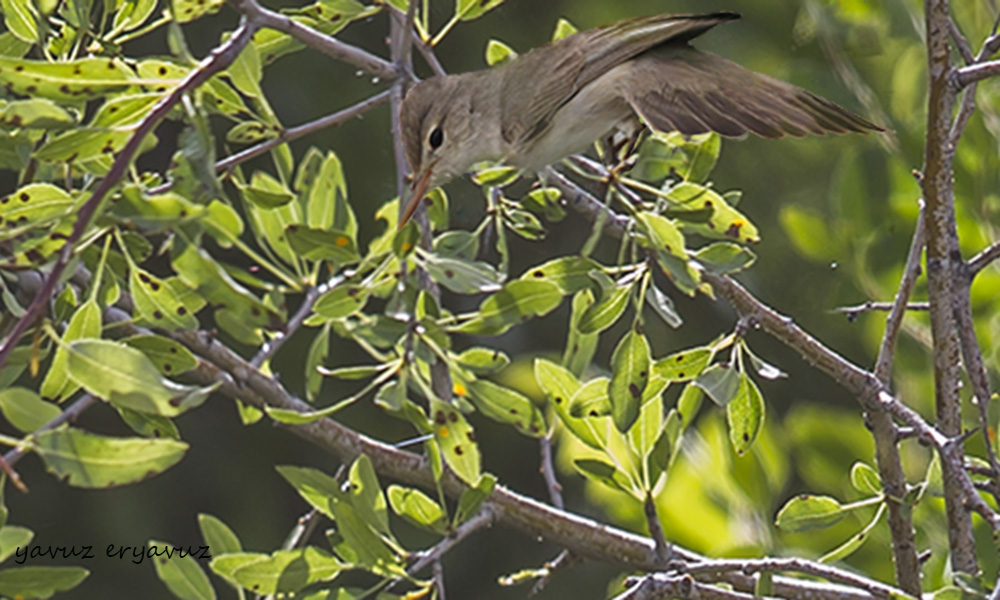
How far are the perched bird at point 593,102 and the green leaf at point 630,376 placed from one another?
0.57 feet

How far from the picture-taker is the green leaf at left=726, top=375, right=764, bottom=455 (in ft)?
3.41

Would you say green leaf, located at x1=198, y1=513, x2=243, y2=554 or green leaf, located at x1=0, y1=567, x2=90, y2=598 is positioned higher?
green leaf, located at x1=0, y1=567, x2=90, y2=598

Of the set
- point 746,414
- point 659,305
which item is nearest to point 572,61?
point 659,305

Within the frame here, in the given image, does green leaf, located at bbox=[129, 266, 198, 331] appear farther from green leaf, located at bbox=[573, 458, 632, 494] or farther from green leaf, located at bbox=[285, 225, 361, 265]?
green leaf, located at bbox=[573, 458, 632, 494]

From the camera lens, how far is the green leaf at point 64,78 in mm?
745

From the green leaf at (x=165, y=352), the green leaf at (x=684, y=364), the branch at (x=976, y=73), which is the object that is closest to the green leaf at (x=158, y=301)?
the green leaf at (x=165, y=352)

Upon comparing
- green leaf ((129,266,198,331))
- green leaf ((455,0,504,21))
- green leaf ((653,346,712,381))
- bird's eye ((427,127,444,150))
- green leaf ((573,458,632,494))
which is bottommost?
green leaf ((573,458,632,494))

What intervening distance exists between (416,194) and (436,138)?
15 centimetres

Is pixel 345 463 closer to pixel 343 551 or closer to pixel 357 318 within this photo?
pixel 357 318

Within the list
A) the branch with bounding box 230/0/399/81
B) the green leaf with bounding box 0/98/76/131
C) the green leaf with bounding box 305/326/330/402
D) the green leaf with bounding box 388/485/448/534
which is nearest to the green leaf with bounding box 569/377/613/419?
the green leaf with bounding box 388/485/448/534

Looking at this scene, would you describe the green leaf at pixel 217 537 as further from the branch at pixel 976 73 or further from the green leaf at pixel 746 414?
the branch at pixel 976 73

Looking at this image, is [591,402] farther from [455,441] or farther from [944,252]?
[944,252]

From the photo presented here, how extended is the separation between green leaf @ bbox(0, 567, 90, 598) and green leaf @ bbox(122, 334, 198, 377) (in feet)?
0.63

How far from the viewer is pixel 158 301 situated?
89cm
